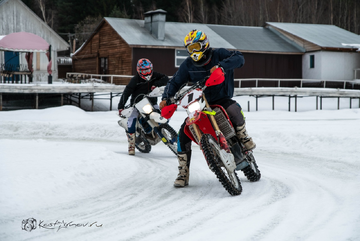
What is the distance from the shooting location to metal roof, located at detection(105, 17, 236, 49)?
30141 millimetres

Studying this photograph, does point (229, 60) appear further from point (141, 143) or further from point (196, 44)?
point (141, 143)

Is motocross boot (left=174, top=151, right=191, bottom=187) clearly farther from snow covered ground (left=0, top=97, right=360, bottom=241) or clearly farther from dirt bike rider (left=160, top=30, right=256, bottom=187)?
snow covered ground (left=0, top=97, right=360, bottom=241)

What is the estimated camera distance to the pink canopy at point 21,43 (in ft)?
74.7

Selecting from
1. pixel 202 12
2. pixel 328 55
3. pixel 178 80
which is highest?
pixel 202 12

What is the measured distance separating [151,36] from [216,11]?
104 ft

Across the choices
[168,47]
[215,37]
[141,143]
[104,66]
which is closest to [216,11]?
[215,37]

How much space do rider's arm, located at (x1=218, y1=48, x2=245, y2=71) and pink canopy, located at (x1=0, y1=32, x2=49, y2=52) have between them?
19876 mm

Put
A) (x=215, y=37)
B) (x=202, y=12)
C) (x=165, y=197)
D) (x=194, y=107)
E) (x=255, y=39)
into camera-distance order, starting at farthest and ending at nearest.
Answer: (x=202, y=12) < (x=255, y=39) < (x=215, y=37) < (x=165, y=197) < (x=194, y=107)

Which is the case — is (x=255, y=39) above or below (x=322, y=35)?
below

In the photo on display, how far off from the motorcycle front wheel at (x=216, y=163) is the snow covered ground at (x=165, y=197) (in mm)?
127

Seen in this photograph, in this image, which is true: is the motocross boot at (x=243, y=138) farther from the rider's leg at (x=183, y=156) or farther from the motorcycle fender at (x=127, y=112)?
the motorcycle fender at (x=127, y=112)

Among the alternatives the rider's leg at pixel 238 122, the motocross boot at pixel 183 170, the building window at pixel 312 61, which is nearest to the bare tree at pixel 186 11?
the building window at pixel 312 61

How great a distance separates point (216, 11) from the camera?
200 feet

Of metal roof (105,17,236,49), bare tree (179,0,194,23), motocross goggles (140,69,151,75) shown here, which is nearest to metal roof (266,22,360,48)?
metal roof (105,17,236,49)
